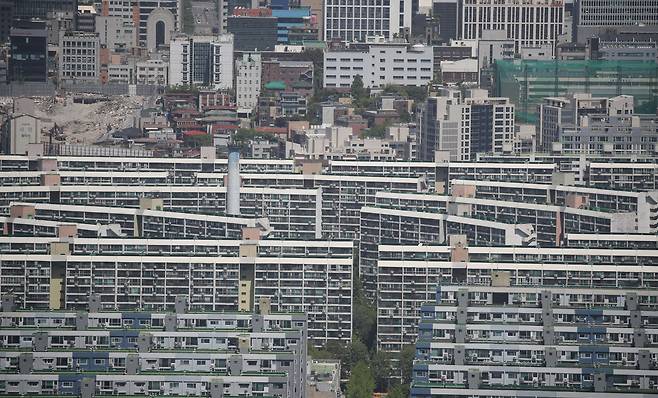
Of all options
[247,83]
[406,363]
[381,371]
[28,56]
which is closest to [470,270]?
[406,363]

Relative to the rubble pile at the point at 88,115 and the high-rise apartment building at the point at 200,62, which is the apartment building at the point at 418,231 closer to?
the rubble pile at the point at 88,115

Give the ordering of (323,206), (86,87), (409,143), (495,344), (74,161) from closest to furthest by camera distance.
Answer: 1. (495,344)
2. (323,206)
3. (74,161)
4. (409,143)
5. (86,87)

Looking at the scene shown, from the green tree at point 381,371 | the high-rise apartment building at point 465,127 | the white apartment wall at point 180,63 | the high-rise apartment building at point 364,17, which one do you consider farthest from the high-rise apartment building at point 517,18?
the green tree at point 381,371

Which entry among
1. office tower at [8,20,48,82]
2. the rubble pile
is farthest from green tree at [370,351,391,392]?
office tower at [8,20,48,82]

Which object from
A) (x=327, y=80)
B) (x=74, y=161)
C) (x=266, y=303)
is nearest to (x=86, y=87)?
(x=327, y=80)

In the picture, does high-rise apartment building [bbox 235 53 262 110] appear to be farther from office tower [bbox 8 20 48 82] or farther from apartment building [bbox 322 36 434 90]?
office tower [bbox 8 20 48 82]

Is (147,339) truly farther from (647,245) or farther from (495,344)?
(647,245)

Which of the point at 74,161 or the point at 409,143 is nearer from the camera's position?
the point at 74,161

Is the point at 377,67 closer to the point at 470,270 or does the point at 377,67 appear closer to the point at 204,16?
the point at 204,16
